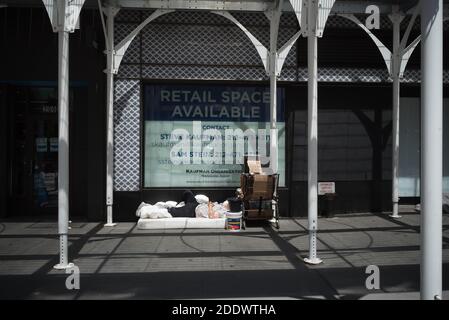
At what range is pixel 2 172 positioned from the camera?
31.9ft

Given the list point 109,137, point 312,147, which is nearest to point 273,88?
point 312,147

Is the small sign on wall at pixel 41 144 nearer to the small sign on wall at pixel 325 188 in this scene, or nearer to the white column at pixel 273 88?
the white column at pixel 273 88

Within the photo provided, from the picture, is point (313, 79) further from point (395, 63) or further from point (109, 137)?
point (109, 137)

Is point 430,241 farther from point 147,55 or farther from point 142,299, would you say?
point 147,55

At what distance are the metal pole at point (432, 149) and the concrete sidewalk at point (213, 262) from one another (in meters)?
1.15

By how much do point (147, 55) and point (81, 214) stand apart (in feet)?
14.0

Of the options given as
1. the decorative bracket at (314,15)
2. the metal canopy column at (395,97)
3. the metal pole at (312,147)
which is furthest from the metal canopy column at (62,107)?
the metal canopy column at (395,97)

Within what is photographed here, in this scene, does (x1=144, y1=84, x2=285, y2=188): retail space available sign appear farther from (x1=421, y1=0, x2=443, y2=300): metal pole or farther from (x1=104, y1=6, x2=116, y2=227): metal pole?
(x1=421, y1=0, x2=443, y2=300): metal pole

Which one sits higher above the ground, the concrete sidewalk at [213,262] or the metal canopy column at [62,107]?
the metal canopy column at [62,107]

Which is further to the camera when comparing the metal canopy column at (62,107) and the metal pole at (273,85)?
the metal pole at (273,85)

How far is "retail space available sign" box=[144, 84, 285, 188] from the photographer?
401 inches

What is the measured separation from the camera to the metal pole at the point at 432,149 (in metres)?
3.82

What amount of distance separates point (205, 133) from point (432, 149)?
22.8 ft

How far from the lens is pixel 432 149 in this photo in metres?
3.84
